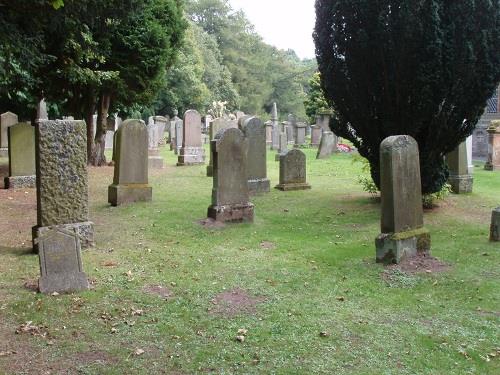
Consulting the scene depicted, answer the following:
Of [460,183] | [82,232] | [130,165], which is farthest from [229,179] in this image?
[460,183]

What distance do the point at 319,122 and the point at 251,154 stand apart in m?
19.7

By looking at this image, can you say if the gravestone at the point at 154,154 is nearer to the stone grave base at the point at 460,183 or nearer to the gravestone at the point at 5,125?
the gravestone at the point at 5,125

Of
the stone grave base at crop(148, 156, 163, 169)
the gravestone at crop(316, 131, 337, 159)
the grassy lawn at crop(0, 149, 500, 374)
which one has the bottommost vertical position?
the grassy lawn at crop(0, 149, 500, 374)

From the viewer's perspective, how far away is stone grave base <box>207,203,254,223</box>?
9406mm

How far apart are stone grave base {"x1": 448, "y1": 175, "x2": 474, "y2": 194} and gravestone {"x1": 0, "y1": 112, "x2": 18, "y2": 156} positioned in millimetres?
11714

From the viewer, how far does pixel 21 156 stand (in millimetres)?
12992

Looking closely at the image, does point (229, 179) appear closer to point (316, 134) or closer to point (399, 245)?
point (399, 245)

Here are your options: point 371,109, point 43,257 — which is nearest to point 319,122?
point 371,109

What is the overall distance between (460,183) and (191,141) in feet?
32.7

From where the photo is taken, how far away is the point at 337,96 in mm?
10555

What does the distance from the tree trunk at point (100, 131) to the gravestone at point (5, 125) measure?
2.65 m

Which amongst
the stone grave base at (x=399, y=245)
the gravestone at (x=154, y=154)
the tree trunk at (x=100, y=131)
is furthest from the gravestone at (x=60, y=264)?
the tree trunk at (x=100, y=131)

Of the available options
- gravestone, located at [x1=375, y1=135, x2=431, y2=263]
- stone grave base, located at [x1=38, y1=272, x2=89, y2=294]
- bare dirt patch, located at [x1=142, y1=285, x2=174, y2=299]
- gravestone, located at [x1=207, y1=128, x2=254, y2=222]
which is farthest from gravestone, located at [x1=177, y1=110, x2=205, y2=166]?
stone grave base, located at [x1=38, y1=272, x2=89, y2=294]

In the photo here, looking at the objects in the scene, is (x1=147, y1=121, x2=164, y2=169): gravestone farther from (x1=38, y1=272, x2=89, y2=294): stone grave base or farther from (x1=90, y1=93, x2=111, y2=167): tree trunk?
(x1=38, y1=272, x2=89, y2=294): stone grave base
